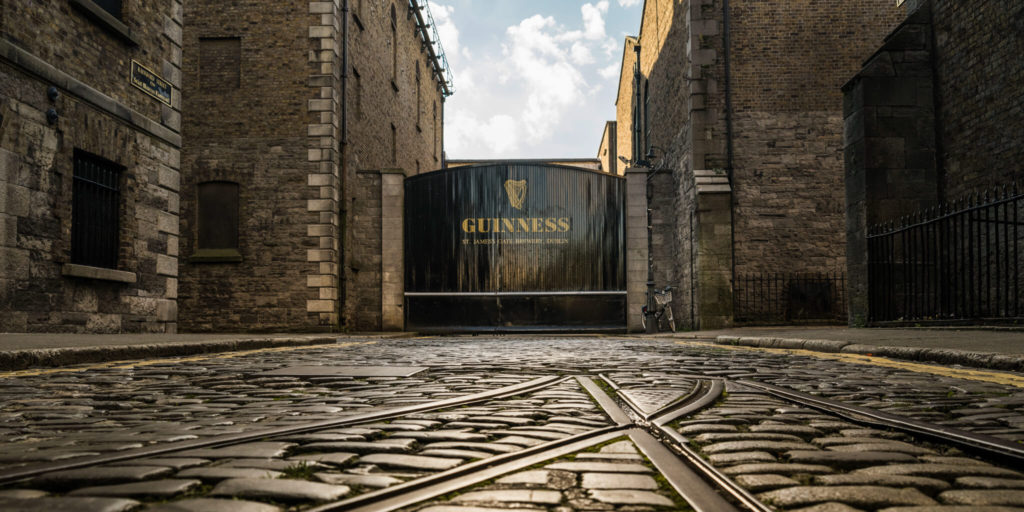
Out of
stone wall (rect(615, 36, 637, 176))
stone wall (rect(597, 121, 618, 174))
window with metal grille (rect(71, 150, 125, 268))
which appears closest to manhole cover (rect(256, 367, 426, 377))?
window with metal grille (rect(71, 150, 125, 268))

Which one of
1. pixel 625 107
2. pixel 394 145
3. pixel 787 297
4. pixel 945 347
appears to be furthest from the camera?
pixel 625 107

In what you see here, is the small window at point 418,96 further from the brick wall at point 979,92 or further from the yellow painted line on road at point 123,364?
the yellow painted line on road at point 123,364

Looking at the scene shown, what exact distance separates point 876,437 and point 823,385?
188cm

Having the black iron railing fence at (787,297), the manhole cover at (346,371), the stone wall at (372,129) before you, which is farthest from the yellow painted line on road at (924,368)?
the stone wall at (372,129)

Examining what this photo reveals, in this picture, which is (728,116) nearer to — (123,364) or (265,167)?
(265,167)

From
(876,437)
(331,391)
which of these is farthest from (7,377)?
(876,437)

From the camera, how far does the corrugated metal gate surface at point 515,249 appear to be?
18297 mm

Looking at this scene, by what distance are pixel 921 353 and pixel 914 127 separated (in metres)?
7.95

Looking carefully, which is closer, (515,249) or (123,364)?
(123,364)

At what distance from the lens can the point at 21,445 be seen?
249cm

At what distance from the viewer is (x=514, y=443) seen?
2549 millimetres

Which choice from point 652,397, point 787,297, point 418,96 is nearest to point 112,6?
point 652,397

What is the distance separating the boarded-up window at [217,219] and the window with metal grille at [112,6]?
250 inches

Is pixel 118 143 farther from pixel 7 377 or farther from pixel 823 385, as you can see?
pixel 823 385
